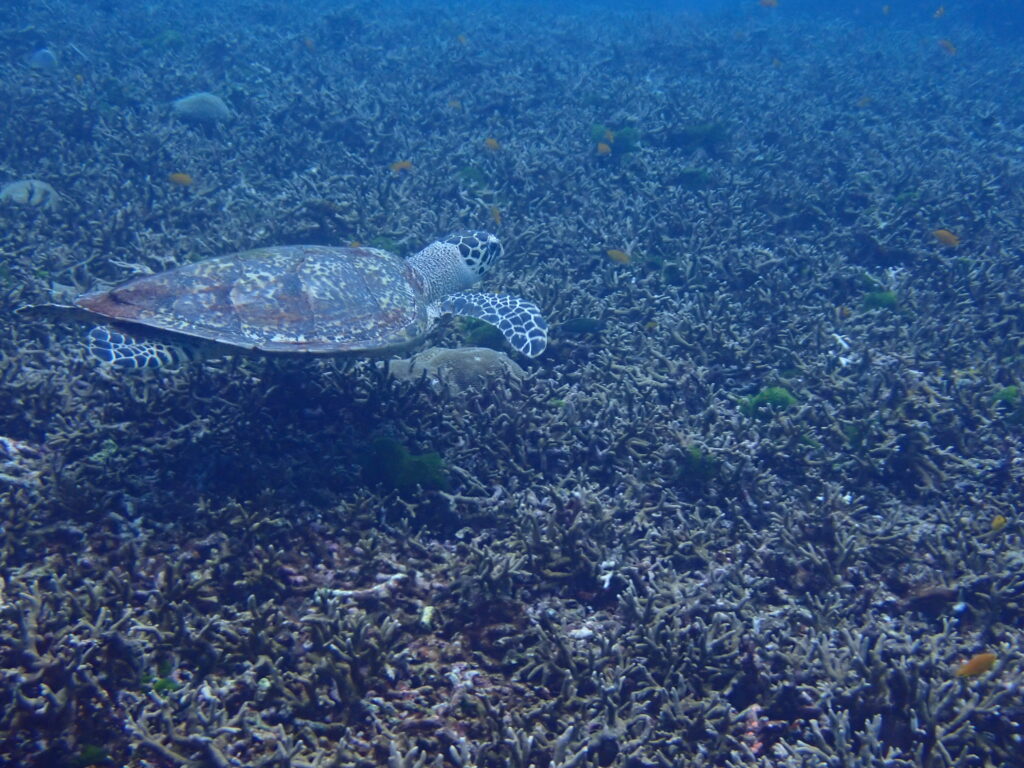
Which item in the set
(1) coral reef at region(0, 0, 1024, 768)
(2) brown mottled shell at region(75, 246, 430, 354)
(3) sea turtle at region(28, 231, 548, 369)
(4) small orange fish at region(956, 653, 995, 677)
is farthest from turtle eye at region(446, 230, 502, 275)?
(4) small orange fish at region(956, 653, 995, 677)

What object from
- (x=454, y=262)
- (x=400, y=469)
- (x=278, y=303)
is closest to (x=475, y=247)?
(x=454, y=262)

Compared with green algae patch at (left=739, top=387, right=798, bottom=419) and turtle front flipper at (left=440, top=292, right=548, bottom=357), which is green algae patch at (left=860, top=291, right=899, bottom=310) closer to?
green algae patch at (left=739, top=387, right=798, bottom=419)

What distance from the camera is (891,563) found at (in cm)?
386

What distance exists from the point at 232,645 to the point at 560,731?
69.0 inches

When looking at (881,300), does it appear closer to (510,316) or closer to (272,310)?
(510,316)

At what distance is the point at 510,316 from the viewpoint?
5.52m

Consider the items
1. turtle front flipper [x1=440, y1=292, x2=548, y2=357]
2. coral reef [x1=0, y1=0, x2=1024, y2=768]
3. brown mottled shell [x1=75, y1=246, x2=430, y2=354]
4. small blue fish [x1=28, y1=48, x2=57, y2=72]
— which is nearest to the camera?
coral reef [x1=0, y1=0, x2=1024, y2=768]

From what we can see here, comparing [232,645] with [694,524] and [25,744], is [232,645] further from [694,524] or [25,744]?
[694,524]

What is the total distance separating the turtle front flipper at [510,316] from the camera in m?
5.39

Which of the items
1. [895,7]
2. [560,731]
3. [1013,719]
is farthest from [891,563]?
[895,7]

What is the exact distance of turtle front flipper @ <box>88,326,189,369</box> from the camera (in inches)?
158

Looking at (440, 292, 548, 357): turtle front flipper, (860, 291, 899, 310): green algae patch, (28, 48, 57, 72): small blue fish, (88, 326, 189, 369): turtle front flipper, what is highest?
(28, 48, 57, 72): small blue fish

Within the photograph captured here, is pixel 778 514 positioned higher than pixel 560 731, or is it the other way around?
pixel 778 514

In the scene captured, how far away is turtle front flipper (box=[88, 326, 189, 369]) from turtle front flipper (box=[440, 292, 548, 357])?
245cm
